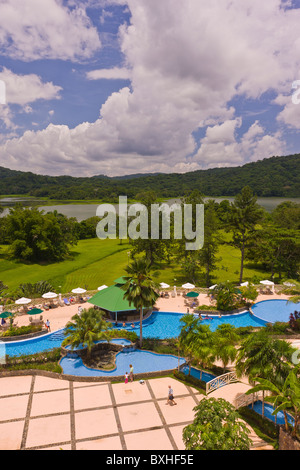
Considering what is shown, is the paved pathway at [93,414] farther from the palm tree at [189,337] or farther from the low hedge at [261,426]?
the palm tree at [189,337]

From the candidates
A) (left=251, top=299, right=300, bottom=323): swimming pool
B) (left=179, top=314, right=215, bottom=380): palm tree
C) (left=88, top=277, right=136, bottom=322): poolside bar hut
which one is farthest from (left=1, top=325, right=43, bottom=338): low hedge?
(left=251, top=299, right=300, bottom=323): swimming pool

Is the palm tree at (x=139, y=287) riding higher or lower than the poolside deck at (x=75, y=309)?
higher

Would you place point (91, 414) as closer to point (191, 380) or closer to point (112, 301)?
point (191, 380)

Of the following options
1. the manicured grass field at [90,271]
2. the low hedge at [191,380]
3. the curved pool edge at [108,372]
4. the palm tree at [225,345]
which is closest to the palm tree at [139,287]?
the curved pool edge at [108,372]

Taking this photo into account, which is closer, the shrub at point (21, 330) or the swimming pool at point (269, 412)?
the swimming pool at point (269, 412)

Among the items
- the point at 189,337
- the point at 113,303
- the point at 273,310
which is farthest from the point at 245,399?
Answer: the point at 273,310
